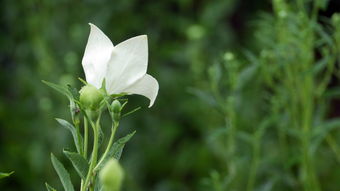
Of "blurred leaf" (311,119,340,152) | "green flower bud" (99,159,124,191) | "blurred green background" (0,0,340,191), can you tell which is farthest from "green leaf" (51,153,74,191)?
"blurred green background" (0,0,340,191)

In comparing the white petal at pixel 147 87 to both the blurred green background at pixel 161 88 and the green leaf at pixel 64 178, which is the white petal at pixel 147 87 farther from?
the blurred green background at pixel 161 88

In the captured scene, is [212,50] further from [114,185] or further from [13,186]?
[114,185]

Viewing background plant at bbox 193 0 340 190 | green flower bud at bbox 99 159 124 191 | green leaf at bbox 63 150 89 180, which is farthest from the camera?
background plant at bbox 193 0 340 190

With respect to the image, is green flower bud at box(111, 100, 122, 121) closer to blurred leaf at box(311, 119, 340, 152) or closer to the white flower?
the white flower

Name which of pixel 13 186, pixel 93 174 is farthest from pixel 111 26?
pixel 93 174

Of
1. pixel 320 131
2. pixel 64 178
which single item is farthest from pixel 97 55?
pixel 320 131

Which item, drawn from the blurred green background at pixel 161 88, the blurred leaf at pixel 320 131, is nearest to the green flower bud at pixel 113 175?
the blurred leaf at pixel 320 131

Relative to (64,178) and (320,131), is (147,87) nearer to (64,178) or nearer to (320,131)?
(64,178)
